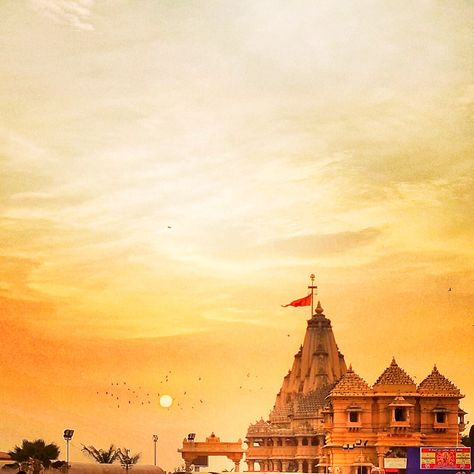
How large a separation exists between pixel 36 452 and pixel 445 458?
3010 cm

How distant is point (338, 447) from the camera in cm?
9550

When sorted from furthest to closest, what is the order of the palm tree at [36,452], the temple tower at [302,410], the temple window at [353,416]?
the temple tower at [302,410], the temple window at [353,416], the palm tree at [36,452]

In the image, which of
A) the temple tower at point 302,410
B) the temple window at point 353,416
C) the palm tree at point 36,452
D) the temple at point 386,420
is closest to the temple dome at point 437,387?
the temple at point 386,420

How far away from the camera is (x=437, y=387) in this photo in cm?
9775

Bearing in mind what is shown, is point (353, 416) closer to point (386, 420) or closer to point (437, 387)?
point (386, 420)

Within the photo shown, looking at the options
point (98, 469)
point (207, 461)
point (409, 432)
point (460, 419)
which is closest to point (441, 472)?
point (409, 432)

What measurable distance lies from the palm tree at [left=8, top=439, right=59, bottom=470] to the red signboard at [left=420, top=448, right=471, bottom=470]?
91.0ft

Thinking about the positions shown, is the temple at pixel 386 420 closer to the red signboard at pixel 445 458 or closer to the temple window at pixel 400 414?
the temple window at pixel 400 414

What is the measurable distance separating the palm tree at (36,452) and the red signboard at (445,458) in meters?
27.7

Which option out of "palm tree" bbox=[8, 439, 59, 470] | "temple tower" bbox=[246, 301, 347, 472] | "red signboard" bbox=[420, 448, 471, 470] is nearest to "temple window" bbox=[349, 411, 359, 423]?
"temple tower" bbox=[246, 301, 347, 472]

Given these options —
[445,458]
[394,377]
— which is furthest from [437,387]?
[445,458]

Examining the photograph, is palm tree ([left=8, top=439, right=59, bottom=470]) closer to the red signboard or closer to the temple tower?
the red signboard

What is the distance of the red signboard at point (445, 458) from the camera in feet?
252

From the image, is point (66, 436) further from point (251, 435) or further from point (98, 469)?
point (251, 435)
